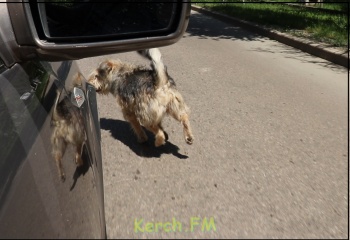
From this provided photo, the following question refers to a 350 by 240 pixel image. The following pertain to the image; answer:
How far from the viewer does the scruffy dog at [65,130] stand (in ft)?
4.82

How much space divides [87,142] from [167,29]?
65cm

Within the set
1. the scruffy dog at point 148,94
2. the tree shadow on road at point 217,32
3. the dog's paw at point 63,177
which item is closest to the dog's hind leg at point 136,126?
the scruffy dog at point 148,94

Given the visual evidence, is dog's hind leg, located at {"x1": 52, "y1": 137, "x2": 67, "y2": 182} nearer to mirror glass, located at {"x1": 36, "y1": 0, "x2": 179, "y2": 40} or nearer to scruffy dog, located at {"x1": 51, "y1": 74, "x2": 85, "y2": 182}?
scruffy dog, located at {"x1": 51, "y1": 74, "x2": 85, "y2": 182}

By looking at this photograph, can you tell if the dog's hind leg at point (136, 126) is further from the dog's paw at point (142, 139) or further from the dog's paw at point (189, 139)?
the dog's paw at point (189, 139)

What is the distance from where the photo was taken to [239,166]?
3.93 metres

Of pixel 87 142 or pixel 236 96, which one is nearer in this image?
pixel 87 142

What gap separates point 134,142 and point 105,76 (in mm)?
852

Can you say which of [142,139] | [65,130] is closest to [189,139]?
[142,139]

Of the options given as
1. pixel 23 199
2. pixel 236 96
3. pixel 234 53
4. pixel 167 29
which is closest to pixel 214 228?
pixel 167 29

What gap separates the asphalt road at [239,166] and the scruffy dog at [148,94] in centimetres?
35

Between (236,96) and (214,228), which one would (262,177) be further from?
(236,96)

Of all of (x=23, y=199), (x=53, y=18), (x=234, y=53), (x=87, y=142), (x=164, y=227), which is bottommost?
(x=234, y=53)

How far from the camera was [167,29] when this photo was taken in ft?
5.50

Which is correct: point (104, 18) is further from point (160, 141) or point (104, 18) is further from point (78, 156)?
point (160, 141)
